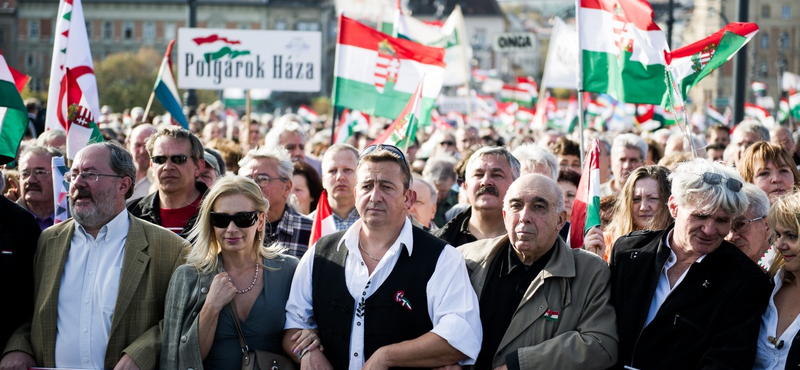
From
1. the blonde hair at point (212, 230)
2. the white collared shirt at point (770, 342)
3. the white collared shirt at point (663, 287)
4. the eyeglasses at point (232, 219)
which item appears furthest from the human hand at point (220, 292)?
the white collared shirt at point (770, 342)

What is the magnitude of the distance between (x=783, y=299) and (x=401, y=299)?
1841 millimetres

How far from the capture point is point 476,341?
4699mm

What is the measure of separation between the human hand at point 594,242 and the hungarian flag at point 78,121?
409cm

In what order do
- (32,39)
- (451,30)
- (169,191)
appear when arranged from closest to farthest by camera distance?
(169,191) < (451,30) < (32,39)

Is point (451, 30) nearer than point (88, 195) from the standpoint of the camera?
No

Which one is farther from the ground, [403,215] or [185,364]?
[403,215]

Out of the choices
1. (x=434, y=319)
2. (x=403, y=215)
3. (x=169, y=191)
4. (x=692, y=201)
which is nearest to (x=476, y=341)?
(x=434, y=319)

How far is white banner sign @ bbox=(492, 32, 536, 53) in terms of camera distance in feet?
73.3

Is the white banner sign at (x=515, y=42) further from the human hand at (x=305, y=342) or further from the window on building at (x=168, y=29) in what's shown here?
the window on building at (x=168, y=29)

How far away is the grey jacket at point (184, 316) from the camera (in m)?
4.78

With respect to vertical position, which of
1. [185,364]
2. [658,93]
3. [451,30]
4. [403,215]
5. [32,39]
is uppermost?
[32,39]

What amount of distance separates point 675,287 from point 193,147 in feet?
11.4

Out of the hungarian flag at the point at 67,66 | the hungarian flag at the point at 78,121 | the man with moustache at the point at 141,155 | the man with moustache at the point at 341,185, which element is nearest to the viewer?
the man with moustache at the point at 341,185

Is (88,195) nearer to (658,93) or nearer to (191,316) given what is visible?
(191,316)
